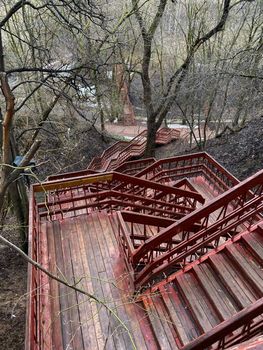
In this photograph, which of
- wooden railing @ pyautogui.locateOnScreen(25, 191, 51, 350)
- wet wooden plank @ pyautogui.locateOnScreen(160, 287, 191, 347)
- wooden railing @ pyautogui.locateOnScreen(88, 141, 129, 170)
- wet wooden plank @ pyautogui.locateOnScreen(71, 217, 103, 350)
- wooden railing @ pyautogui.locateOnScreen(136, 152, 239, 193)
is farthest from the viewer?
wooden railing @ pyautogui.locateOnScreen(88, 141, 129, 170)

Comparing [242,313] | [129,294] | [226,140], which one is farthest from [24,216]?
[226,140]

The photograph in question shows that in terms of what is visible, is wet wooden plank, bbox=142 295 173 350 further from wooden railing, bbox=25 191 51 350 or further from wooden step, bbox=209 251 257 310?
wooden railing, bbox=25 191 51 350

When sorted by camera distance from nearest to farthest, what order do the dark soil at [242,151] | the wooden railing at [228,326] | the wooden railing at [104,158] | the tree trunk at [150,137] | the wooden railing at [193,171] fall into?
the wooden railing at [228,326], the wooden railing at [193,171], the dark soil at [242,151], the tree trunk at [150,137], the wooden railing at [104,158]

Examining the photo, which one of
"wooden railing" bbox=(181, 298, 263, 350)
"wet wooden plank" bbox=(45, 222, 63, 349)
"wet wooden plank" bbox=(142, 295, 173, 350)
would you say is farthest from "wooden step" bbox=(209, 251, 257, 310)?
"wet wooden plank" bbox=(45, 222, 63, 349)

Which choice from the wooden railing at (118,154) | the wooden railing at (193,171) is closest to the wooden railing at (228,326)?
the wooden railing at (193,171)

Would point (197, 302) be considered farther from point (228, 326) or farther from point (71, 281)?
point (71, 281)

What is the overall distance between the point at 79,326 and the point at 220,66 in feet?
42.6

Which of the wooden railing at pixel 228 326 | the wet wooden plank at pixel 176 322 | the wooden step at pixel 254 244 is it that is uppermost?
the wooden step at pixel 254 244

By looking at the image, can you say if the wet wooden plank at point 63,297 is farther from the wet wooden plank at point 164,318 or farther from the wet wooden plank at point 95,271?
the wet wooden plank at point 164,318

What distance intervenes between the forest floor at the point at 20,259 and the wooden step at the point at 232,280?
9.40 ft

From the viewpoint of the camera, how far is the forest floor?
5.83 m

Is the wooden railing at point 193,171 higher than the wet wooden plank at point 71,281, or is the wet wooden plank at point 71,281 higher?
the wooden railing at point 193,171

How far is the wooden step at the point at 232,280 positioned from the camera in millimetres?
4078

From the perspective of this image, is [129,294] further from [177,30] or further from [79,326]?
[177,30]
